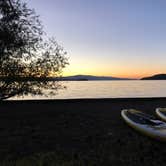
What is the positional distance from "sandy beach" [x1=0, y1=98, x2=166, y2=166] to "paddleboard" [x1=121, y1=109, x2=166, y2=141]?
0.24 metres

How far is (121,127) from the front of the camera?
11.5 metres

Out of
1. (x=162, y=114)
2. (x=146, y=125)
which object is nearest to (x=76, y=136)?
→ (x=146, y=125)

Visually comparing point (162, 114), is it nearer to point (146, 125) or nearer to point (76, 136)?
point (146, 125)

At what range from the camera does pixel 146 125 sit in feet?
33.7

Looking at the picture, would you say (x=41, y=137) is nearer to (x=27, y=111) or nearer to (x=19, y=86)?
(x=19, y=86)

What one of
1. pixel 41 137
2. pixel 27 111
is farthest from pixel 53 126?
pixel 27 111

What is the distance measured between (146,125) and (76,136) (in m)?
2.84

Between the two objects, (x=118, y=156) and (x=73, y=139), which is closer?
(x=118, y=156)

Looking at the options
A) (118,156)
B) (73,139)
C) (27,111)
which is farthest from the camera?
(27,111)

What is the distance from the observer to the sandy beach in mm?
7453

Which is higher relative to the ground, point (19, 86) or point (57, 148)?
point (19, 86)

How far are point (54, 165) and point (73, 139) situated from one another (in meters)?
2.85

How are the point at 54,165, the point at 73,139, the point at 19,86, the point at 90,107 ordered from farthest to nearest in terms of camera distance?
the point at 90,107 < the point at 19,86 < the point at 73,139 < the point at 54,165

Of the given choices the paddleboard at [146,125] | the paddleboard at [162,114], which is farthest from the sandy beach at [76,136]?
the paddleboard at [162,114]
